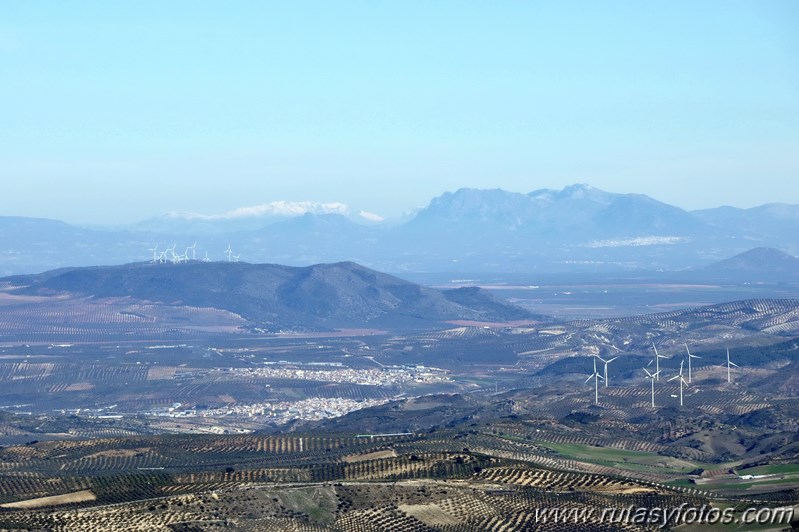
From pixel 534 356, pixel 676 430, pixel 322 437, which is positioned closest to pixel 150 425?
pixel 322 437

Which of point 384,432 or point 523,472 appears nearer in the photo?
point 523,472

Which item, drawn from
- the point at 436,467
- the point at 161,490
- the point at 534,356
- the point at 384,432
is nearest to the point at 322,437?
the point at 384,432

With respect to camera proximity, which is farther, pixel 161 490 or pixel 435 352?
pixel 435 352

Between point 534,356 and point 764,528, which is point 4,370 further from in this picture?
point 764,528

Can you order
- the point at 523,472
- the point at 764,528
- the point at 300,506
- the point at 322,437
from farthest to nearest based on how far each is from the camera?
1. the point at 322,437
2. the point at 523,472
3. the point at 300,506
4. the point at 764,528

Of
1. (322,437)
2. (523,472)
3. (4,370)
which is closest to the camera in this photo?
(523,472)

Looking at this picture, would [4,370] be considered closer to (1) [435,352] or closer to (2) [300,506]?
(1) [435,352]

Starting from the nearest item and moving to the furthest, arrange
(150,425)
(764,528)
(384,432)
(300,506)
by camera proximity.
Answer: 1. (764,528)
2. (300,506)
3. (384,432)
4. (150,425)
